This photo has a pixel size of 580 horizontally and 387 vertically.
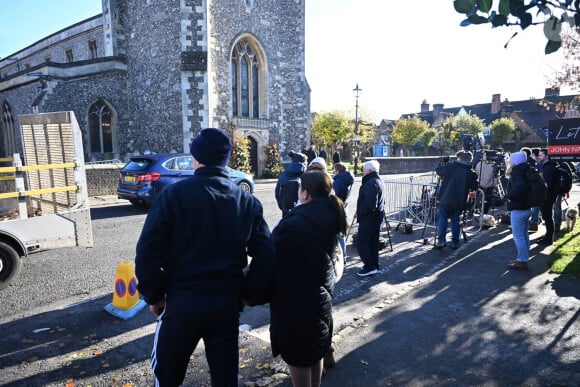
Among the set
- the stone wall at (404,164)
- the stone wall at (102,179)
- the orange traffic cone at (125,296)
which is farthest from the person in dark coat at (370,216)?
the stone wall at (404,164)

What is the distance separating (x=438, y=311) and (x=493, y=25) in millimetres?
3638

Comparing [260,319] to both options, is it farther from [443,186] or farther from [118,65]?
[118,65]

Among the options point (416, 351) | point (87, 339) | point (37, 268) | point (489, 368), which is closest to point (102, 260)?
point (37, 268)

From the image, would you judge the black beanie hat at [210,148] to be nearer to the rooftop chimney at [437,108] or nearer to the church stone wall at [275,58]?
the church stone wall at [275,58]

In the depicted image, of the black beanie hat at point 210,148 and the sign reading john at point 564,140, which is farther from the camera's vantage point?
the sign reading john at point 564,140

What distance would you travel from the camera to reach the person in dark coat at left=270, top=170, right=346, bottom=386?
252cm

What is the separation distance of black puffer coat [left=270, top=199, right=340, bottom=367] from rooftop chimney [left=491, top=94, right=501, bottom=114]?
61988 mm

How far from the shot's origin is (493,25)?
2.30 meters

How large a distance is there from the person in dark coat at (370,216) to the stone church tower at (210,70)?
14.6 m

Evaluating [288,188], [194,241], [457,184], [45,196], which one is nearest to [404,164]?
[457,184]

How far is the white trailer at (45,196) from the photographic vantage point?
5.49m

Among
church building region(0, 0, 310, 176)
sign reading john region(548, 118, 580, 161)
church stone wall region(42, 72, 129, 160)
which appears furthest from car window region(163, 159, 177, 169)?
church stone wall region(42, 72, 129, 160)

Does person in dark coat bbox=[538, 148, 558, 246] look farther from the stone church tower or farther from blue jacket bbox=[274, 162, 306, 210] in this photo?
the stone church tower

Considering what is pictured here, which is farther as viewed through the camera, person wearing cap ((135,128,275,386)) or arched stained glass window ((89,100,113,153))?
arched stained glass window ((89,100,113,153))
